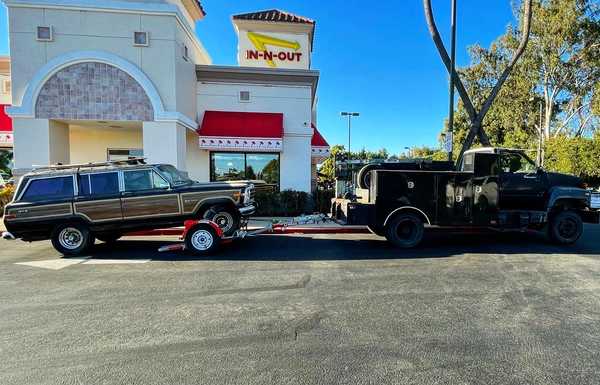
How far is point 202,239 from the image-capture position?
8023 mm

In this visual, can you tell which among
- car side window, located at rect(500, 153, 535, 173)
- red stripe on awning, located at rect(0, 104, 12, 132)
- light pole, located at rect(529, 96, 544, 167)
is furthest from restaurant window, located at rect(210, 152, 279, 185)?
light pole, located at rect(529, 96, 544, 167)

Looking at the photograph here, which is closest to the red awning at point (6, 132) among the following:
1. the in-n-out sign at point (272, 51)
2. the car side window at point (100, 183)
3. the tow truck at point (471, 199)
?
the car side window at point (100, 183)

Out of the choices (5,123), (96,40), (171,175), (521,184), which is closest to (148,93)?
(96,40)

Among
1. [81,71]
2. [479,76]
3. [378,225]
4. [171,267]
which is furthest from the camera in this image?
[479,76]

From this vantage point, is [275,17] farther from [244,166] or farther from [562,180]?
[562,180]

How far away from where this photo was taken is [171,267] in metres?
7.04

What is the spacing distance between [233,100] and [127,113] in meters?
4.43

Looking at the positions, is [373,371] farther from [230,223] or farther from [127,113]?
[127,113]

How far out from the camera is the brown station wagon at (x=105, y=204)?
26.4 ft

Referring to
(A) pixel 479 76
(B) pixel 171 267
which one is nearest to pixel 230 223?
(B) pixel 171 267

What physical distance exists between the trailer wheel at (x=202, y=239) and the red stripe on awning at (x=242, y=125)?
7144 millimetres

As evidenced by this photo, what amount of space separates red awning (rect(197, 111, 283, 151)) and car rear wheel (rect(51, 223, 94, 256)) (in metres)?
6.97

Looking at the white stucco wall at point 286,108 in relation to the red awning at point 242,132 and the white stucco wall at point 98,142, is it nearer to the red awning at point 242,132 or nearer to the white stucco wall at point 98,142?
the red awning at point 242,132

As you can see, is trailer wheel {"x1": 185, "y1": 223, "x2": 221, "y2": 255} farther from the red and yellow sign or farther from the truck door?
the red and yellow sign
